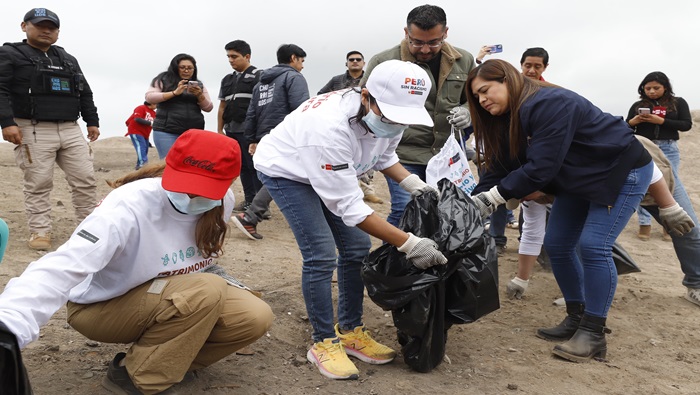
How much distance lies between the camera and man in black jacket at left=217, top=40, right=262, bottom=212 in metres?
6.50

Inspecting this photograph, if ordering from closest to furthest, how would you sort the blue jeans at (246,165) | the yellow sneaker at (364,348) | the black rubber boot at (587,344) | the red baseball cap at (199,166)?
the red baseball cap at (199,166) → the yellow sneaker at (364,348) → the black rubber boot at (587,344) → the blue jeans at (246,165)

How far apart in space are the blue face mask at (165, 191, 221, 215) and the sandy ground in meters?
0.80

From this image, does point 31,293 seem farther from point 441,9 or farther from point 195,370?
point 441,9

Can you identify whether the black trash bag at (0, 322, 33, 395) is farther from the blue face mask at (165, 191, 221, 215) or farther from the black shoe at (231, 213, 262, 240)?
the black shoe at (231, 213, 262, 240)

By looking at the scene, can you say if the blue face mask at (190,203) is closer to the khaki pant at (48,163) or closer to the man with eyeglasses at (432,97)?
the man with eyeglasses at (432,97)

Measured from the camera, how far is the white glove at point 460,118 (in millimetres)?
3807

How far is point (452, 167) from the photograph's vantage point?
12.1 feet

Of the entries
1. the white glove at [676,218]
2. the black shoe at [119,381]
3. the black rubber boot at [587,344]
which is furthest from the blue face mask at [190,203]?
the white glove at [676,218]

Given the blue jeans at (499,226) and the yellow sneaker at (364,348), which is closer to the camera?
the yellow sneaker at (364,348)

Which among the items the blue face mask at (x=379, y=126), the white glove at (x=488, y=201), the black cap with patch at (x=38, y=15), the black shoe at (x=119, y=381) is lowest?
the black shoe at (x=119, y=381)

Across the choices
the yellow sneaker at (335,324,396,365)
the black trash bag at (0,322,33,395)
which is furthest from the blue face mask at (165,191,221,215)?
the yellow sneaker at (335,324,396,365)

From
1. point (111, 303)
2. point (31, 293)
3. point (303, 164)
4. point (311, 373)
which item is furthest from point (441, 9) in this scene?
point (31, 293)

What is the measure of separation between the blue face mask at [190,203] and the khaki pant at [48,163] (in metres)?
3.00

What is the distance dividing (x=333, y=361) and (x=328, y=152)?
3.26ft
